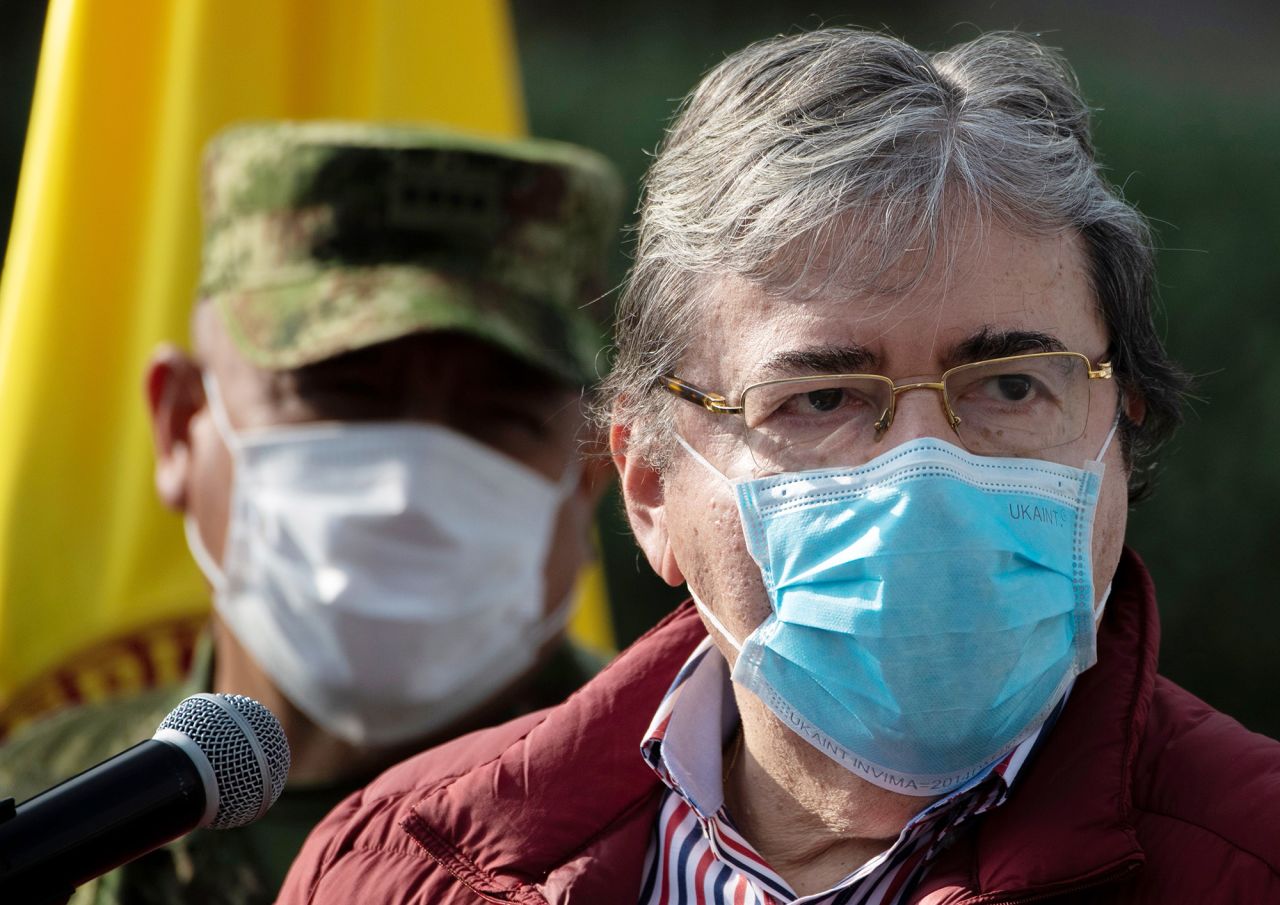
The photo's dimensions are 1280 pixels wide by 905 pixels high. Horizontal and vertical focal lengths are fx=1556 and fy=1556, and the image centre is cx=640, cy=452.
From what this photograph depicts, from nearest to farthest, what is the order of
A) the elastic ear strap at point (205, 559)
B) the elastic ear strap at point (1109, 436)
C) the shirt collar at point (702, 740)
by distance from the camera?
the shirt collar at point (702, 740), the elastic ear strap at point (1109, 436), the elastic ear strap at point (205, 559)

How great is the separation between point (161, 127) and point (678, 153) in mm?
2591

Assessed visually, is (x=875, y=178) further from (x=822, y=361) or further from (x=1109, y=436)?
(x=1109, y=436)

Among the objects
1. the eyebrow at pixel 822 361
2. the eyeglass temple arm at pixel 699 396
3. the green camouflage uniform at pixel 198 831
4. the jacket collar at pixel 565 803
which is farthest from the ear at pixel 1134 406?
the green camouflage uniform at pixel 198 831

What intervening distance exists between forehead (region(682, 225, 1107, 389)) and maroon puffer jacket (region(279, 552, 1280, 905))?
1.24 ft

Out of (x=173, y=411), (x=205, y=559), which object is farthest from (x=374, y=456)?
(x=173, y=411)

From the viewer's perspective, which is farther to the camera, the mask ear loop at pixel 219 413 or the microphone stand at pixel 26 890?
the mask ear loop at pixel 219 413

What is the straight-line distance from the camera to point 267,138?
Result: 12.9ft

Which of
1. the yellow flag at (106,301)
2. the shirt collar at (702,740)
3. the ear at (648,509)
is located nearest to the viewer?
the shirt collar at (702,740)

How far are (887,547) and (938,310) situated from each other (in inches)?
12.3

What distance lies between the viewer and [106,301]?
173 inches

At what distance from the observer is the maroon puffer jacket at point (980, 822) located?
5.72 ft

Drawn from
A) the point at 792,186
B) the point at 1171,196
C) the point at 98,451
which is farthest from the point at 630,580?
the point at 792,186

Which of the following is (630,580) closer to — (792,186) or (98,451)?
(98,451)

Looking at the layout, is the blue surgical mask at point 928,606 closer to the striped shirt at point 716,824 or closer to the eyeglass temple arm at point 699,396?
the striped shirt at point 716,824
